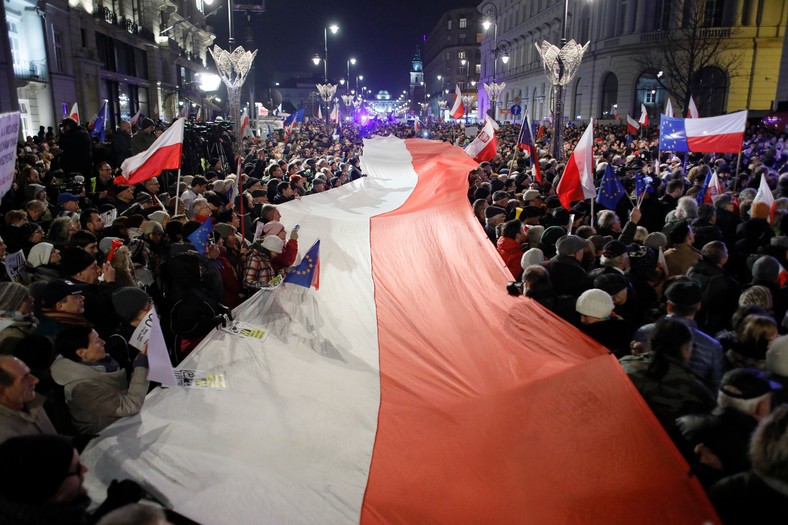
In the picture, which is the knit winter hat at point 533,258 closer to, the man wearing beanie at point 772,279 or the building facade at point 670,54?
the man wearing beanie at point 772,279

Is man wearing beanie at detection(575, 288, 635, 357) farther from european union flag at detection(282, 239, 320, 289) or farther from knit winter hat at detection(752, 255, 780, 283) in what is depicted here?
european union flag at detection(282, 239, 320, 289)

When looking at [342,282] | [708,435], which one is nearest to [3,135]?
[342,282]

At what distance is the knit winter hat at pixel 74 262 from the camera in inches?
200

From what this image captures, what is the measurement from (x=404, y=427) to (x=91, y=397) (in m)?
2.00

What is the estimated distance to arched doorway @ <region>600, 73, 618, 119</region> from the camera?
49.1m

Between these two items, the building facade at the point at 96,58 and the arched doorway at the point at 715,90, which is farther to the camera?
the arched doorway at the point at 715,90

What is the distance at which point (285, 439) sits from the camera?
3852mm

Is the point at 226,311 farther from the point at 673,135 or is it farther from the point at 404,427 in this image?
the point at 673,135

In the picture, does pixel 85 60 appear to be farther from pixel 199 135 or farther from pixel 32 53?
pixel 199 135

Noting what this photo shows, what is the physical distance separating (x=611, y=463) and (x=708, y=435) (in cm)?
53

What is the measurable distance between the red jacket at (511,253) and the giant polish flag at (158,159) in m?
4.45

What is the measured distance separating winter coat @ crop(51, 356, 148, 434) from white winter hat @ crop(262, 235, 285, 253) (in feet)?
9.47

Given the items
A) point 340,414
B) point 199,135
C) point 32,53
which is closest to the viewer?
point 340,414

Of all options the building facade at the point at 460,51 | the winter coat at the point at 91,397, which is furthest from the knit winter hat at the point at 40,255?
the building facade at the point at 460,51
